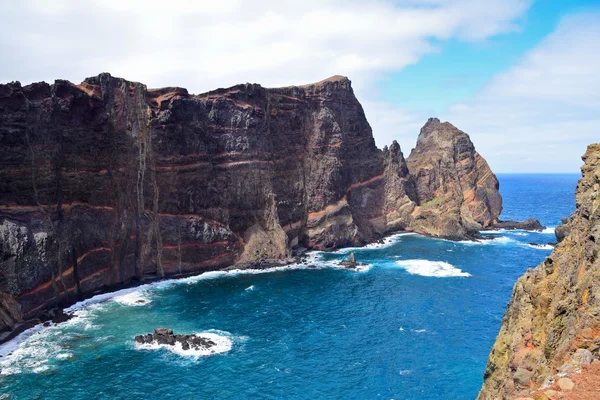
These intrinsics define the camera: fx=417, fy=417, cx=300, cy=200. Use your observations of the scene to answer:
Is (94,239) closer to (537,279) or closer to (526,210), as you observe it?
(537,279)

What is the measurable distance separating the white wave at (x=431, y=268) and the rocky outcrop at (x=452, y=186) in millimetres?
29767

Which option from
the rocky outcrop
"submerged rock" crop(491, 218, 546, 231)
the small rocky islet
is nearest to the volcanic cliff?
the small rocky islet

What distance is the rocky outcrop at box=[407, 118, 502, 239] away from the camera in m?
125

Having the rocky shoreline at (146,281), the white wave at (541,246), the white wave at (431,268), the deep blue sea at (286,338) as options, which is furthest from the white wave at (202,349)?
the white wave at (541,246)

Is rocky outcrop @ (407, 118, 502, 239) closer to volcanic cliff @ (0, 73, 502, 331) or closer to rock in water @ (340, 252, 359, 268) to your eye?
volcanic cliff @ (0, 73, 502, 331)

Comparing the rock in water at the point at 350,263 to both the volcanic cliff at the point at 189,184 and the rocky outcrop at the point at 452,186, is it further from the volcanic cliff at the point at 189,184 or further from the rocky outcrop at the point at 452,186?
the rocky outcrop at the point at 452,186

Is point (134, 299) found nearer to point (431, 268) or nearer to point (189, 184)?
point (189, 184)

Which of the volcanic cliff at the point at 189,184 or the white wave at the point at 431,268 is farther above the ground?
the volcanic cliff at the point at 189,184

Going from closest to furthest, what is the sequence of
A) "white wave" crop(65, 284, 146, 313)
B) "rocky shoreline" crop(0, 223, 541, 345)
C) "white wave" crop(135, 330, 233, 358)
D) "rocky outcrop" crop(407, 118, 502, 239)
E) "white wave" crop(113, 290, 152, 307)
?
"white wave" crop(135, 330, 233, 358), "rocky shoreline" crop(0, 223, 541, 345), "white wave" crop(65, 284, 146, 313), "white wave" crop(113, 290, 152, 307), "rocky outcrop" crop(407, 118, 502, 239)

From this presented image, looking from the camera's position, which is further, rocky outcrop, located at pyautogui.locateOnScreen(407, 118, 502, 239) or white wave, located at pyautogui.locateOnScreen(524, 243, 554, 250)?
rocky outcrop, located at pyautogui.locateOnScreen(407, 118, 502, 239)

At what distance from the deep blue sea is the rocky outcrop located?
34980 mm

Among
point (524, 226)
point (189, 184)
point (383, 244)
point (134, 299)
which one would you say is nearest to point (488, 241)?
point (524, 226)

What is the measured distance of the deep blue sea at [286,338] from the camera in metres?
44.3

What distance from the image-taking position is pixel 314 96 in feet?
370
